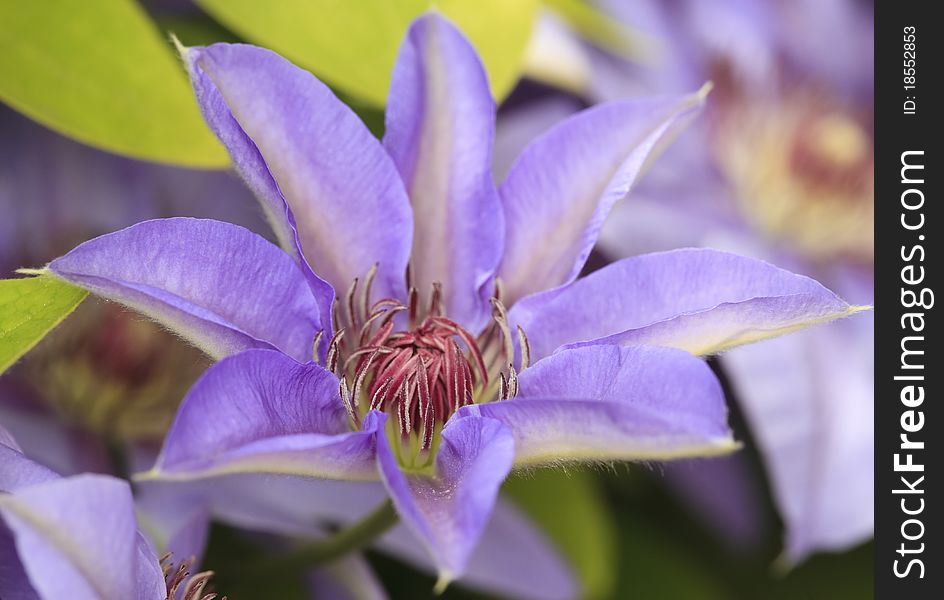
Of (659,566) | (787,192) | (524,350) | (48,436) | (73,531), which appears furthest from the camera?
(787,192)

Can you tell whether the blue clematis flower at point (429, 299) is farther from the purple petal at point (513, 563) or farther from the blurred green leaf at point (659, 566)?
the blurred green leaf at point (659, 566)

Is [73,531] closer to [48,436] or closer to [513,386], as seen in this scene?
[513,386]

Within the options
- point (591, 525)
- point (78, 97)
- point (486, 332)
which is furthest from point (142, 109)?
point (591, 525)

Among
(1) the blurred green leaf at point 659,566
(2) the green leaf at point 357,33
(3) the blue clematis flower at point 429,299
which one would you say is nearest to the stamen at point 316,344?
(3) the blue clematis flower at point 429,299

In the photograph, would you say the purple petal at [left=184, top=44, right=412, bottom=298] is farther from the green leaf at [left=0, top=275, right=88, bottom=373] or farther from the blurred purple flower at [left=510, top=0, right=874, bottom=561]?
the blurred purple flower at [left=510, top=0, right=874, bottom=561]

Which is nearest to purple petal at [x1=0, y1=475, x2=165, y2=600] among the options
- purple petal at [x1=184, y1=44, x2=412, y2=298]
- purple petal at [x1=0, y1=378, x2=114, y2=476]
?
purple petal at [x1=184, y1=44, x2=412, y2=298]

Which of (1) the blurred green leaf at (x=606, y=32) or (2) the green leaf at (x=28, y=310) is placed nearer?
(2) the green leaf at (x=28, y=310)

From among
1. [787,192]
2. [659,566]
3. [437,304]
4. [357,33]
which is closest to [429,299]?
[437,304]
